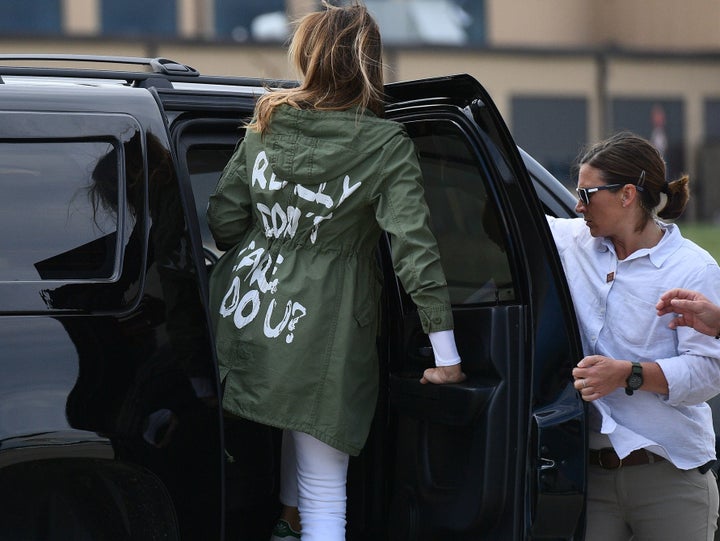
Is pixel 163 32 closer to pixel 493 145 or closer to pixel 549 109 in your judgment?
pixel 549 109

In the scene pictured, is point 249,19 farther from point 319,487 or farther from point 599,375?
point 599,375

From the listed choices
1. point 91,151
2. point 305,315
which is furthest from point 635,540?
point 91,151

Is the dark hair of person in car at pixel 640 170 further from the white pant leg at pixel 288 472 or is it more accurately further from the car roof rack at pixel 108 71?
the car roof rack at pixel 108 71

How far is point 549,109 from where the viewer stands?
33.4 m

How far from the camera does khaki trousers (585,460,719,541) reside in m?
2.61

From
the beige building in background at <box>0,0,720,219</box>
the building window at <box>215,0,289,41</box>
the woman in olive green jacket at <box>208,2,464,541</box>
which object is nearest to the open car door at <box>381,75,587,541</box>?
the woman in olive green jacket at <box>208,2,464,541</box>

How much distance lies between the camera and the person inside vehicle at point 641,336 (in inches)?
102

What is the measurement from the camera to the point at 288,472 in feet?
9.55

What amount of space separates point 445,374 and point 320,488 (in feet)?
1.45

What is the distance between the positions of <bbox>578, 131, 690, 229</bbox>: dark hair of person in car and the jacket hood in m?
0.51

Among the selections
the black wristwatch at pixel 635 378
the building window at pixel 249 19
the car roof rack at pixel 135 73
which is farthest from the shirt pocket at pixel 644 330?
the building window at pixel 249 19

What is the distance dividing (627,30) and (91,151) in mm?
40378

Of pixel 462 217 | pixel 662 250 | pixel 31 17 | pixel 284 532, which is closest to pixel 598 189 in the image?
pixel 662 250

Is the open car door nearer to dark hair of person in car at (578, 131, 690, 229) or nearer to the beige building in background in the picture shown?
dark hair of person in car at (578, 131, 690, 229)
